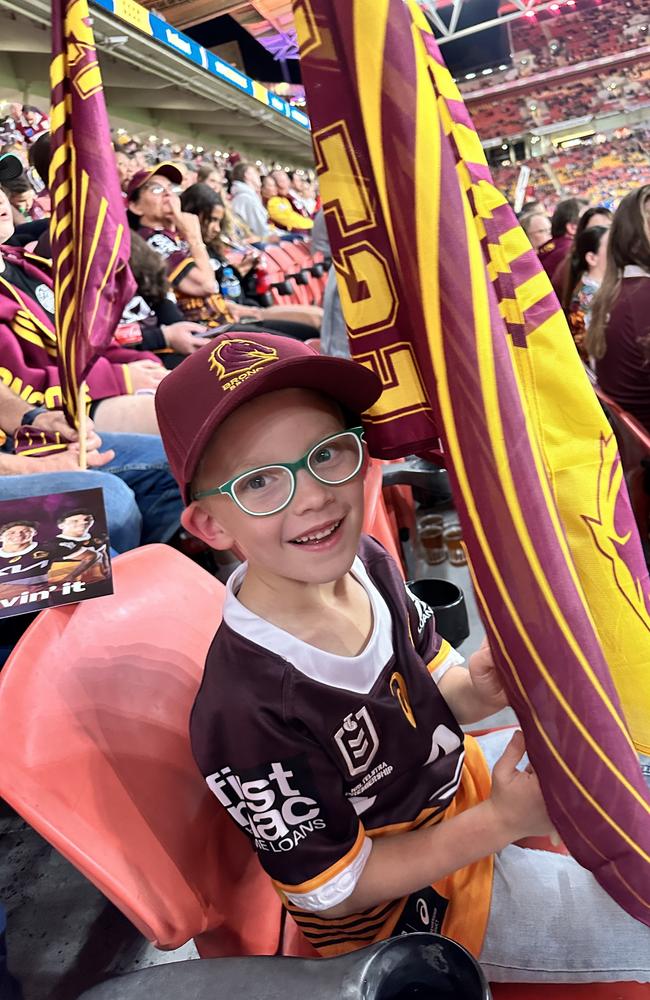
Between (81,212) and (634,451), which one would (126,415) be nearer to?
(81,212)

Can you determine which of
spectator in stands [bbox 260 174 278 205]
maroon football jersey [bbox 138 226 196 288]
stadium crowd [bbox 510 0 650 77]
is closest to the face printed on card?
maroon football jersey [bbox 138 226 196 288]

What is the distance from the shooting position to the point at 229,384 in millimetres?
580

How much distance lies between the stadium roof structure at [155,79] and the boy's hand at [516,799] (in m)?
5.08

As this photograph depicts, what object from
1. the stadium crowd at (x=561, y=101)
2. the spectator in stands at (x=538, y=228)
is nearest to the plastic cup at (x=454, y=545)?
the spectator in stands at (x=538, y=228)

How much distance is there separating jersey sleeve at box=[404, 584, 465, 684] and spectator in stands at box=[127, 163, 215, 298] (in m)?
2.34

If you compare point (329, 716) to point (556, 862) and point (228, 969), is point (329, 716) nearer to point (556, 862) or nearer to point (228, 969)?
point (228, 969)

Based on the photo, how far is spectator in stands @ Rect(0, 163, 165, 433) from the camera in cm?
178

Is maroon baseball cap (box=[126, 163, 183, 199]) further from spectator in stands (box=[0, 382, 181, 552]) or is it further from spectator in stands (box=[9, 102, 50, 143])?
spectator in stands (box=[9, 102, 50, 143])

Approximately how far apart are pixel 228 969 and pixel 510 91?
11.4 m

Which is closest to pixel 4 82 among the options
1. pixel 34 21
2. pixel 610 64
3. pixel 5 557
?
pixel 34 21

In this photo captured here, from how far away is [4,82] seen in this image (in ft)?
18.7

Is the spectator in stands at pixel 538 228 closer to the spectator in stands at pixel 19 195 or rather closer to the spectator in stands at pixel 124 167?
the spectator in stands at pixel 124 167

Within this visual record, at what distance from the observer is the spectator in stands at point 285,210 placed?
6.69 metres

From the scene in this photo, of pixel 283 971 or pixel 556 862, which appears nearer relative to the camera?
pixel 283 971
